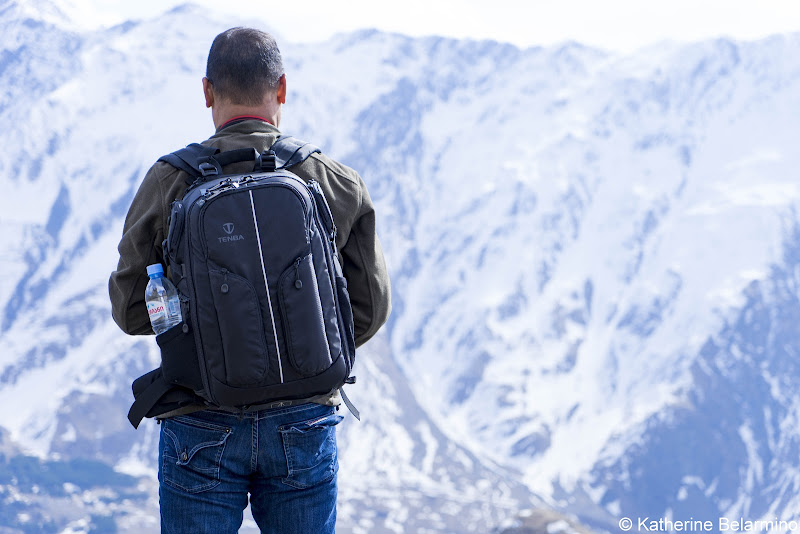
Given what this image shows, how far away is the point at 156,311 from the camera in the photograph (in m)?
5.26

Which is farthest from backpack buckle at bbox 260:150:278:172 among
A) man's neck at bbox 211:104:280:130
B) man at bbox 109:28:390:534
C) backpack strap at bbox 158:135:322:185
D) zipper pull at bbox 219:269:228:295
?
zipper pull at bbox 219:269:228:295

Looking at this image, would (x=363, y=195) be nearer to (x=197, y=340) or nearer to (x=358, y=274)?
(x=358, y=274)

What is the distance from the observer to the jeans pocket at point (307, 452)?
534 centimetres

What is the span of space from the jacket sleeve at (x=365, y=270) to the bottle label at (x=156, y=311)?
1.08m

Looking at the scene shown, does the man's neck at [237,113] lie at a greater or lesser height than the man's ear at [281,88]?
lesser

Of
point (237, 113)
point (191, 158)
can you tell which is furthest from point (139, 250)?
point (237, 113)

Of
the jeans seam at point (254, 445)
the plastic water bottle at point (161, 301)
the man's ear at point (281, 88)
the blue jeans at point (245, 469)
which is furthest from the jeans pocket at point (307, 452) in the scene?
the man's ear at point (281, 88)

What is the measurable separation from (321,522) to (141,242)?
5.84ft

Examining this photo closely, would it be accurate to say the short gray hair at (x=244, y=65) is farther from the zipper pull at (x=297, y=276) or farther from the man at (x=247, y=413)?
the zipper pull at (x=297, y=276)

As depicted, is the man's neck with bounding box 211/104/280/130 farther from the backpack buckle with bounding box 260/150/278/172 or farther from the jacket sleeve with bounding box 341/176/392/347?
the jacket sleeve with bounding box 341/176/392/347

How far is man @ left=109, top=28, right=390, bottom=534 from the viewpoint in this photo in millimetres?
5297

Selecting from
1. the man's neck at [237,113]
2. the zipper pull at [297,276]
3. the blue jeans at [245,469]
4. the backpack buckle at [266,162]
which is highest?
the man's neck at [237,113]

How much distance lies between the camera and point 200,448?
5273mm

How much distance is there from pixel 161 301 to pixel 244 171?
0.82 m
